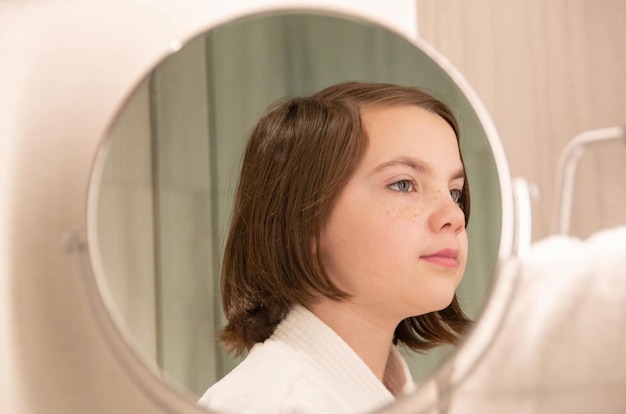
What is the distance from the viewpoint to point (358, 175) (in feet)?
1.54

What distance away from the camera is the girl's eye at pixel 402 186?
1.54 feet

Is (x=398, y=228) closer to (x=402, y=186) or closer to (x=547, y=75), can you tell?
(x=402, y=186)

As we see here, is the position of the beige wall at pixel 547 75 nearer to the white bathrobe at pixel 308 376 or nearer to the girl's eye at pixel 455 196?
the girl's eye at pixel 455 196

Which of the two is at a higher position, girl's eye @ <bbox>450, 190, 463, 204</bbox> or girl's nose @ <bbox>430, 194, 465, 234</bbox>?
A: girl's eye @ <bbox>450, 190, 463, 204</bbox>

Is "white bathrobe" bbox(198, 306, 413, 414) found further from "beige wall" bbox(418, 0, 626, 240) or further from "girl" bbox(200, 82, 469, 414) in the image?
"beige wall" bbox(418, 0, 626, 240)

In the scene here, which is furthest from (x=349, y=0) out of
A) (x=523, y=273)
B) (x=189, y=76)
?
(x=523, y=273)

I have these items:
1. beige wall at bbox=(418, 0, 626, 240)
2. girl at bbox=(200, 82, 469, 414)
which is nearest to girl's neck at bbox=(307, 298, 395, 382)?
girl at bbox=(200, 82, 469, 414)

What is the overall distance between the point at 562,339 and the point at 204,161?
28cm

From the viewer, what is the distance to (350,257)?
1.54 ft

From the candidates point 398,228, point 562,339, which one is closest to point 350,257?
point 398,228

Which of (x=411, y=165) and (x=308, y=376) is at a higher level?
(x=411, y=165)

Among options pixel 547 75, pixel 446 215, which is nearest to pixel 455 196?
pixel 446 215

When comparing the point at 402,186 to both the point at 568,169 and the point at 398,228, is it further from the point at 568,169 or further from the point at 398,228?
the point at 568,169

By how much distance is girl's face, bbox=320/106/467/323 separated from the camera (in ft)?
1.53
